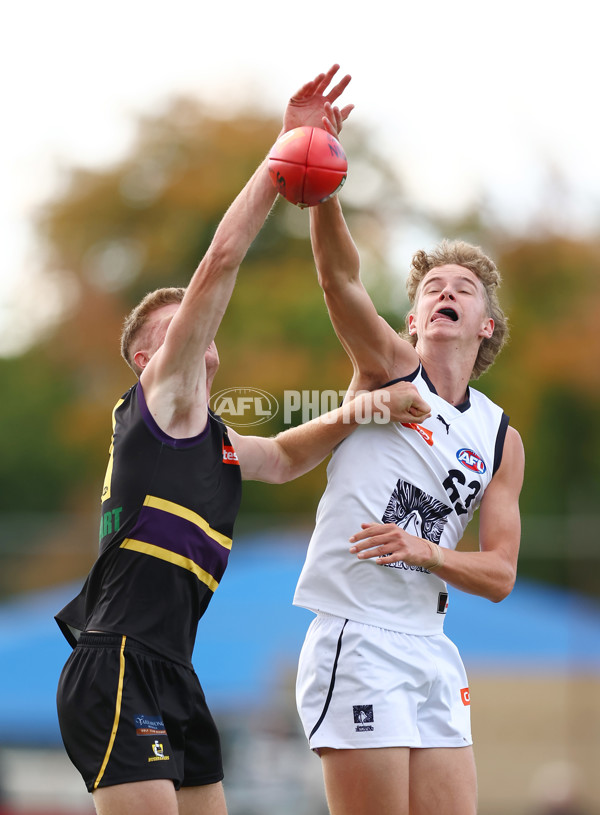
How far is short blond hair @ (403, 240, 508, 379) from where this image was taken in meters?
4.96

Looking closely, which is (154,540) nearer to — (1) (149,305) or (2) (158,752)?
(2) (158,752)

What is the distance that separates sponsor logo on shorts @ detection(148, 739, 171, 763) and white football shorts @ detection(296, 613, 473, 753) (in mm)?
751

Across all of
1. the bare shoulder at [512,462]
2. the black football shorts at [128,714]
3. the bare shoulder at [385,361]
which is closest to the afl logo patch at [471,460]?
the bare shoulder at [512,462]

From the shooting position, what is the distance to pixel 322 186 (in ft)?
13.4

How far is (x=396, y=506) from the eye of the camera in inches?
174

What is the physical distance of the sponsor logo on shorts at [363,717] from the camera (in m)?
4.10

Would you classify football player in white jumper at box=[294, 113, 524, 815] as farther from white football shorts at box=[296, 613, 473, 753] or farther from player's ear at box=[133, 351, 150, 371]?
player's ear at box=[133, 351, 150, 371]

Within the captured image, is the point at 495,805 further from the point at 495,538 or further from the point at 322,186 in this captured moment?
the point at 322,186

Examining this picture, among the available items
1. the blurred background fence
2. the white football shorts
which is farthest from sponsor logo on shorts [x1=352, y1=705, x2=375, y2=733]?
the blurred background fence

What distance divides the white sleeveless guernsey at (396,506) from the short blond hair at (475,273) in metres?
0.53

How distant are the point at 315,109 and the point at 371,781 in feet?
8.67

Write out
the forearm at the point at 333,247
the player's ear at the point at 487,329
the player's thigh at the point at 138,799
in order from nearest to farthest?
the player's thigh at the point at 138,799
the forearm at the point at 333,247
the player's ear at the point at 487,329

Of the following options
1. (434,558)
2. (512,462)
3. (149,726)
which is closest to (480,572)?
(434,558)

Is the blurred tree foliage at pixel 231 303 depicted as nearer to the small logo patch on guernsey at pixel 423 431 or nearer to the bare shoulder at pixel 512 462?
the bare shoulder at pixel 512 462
